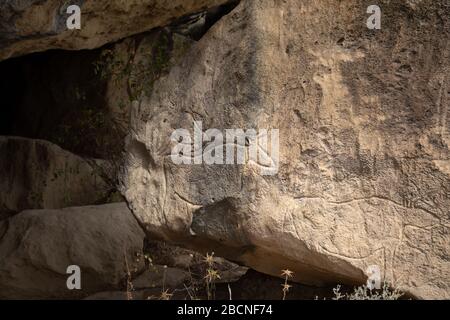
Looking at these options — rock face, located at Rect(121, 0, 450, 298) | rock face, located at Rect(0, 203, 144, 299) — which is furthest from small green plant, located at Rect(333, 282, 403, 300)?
rock face, located at Rect(0, 203, 144, 299)

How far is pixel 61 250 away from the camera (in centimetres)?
527

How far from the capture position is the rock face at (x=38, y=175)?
548 centimetres

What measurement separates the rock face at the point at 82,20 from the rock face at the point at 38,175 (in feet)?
3.26

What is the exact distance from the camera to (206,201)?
185 inches

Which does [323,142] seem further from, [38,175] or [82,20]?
[38,175]

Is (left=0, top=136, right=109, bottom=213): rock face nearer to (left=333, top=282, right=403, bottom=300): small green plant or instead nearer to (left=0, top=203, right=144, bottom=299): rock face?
(left=0, top=203, right=144, bottom=299): rock face

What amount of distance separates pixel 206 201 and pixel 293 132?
2.09 feet

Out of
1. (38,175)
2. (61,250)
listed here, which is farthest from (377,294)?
(38,175)

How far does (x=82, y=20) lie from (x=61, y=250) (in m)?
1.54

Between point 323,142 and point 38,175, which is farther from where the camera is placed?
point 38,175

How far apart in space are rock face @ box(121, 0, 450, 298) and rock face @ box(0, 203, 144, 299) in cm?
60

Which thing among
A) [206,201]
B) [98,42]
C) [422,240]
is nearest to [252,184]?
[206,201]

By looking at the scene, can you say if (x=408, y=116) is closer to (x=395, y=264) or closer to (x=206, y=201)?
(x=395, y=264)

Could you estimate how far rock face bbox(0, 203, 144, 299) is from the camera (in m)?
5.25
